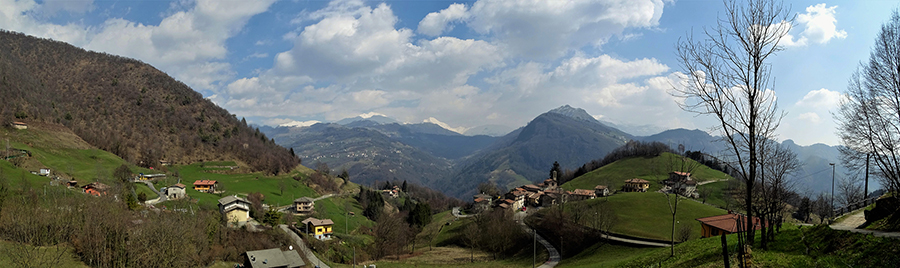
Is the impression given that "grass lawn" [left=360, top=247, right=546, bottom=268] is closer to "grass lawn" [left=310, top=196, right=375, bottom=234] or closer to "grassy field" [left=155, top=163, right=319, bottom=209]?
"grass lawn" [left=310, top=196, right=375, bottom=234]

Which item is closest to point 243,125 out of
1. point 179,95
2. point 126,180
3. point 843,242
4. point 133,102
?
point 179,95

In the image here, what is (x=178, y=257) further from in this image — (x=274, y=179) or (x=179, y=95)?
(x=179, y=95)

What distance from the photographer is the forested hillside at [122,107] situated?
4550 inches

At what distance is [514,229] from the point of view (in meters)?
71.3

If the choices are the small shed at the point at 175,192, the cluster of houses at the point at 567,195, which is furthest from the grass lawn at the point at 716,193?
the small shed at the point at 175,192

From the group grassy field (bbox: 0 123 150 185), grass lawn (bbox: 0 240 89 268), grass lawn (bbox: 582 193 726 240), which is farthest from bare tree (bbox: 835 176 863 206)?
grassy field (bbox: 0 123 150 185)

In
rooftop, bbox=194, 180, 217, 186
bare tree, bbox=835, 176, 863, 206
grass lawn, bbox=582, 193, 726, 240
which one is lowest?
grass lawn, bbox=582, 193, 726, 240

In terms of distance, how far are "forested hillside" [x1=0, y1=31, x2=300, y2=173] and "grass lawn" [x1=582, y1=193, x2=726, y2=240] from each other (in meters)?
124

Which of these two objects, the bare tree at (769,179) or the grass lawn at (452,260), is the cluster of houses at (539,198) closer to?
the grass lawn at (452,260)

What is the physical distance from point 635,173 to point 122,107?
210 m

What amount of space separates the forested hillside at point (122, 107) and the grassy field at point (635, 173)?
119783 millimetres

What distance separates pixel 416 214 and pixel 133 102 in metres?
145

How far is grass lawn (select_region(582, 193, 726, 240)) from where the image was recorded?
59037 mm

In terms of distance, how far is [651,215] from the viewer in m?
70.4
